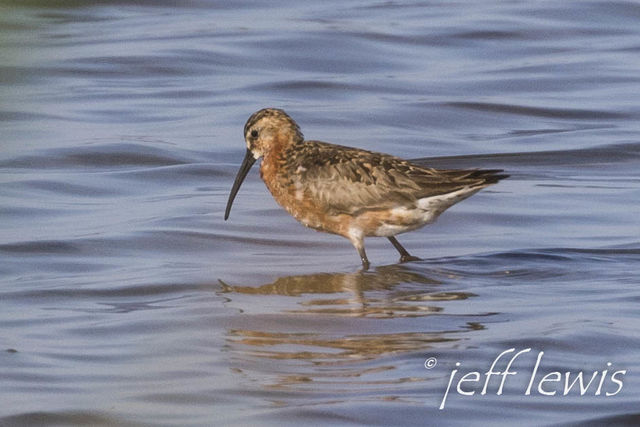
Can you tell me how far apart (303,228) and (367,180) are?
5.32 feet

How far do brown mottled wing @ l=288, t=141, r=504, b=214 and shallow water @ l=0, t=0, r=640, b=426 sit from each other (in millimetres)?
546

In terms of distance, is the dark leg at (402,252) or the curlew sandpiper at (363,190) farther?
the dark leg at (402,252)

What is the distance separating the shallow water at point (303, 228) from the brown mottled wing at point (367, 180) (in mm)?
546

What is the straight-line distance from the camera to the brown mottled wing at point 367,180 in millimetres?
9148

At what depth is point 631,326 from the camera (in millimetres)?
7305

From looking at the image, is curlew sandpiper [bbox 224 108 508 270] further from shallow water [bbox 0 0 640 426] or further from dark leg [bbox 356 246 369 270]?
shallow water [bbox 0 0 640 426]

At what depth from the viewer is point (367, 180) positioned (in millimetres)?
9336

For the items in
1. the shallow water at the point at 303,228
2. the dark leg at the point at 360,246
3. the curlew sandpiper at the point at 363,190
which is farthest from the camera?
the dark leg at the point at 360,246

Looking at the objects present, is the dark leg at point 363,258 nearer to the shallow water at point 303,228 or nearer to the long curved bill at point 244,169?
the shallow water at point 303,228

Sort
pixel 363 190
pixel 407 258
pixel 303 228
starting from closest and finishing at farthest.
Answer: pixel 363 190 < pixel 407 258 < pixel 303 228

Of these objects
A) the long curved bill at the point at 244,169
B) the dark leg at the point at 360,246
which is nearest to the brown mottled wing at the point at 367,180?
the dark leg at the point at 360,246

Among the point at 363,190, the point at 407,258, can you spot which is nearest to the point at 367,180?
the point at 363,190
